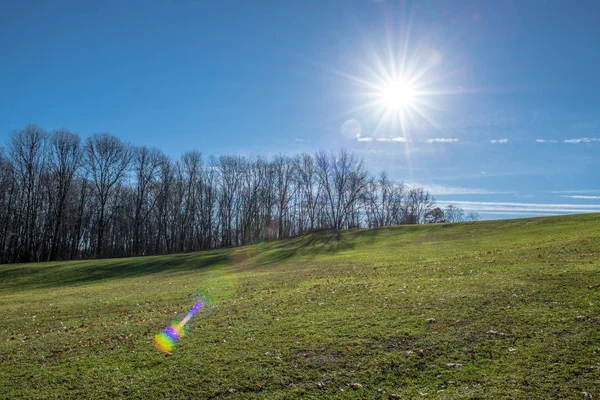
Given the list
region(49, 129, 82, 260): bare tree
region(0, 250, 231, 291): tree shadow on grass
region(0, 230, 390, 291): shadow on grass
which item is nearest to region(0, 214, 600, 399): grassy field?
region(0, 250, 231, 291): tree shadow on grass

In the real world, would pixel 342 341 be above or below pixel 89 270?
below

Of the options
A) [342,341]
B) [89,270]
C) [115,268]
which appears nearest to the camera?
[342,341]

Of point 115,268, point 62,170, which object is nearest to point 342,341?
point 115,268

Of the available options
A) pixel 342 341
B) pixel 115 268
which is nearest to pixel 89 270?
pixel 115 268

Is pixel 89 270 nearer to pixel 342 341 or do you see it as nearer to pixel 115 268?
pixel 115 268

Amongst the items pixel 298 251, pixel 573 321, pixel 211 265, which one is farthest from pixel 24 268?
pixel 573 321

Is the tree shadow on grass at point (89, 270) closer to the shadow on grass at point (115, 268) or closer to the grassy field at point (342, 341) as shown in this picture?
the shadow on grass at point (115, 268)

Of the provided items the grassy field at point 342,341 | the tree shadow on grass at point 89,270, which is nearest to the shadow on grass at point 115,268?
the tree shadow on grass at point 89,270

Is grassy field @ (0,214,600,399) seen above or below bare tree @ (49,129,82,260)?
below

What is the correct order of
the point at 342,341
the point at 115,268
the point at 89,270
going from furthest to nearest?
1. the point at 115,268
2. the point at 89,270
3. the point at 342,341

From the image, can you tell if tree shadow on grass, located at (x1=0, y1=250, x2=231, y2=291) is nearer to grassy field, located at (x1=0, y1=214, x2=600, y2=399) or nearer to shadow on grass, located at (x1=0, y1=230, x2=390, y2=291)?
shadow on grass, located at (x1=0, y1=230, x2=390, y2=291)

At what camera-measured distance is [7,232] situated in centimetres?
5306

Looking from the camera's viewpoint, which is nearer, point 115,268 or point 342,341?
point 342,341

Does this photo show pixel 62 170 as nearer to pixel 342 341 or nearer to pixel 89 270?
pixel 89 270
